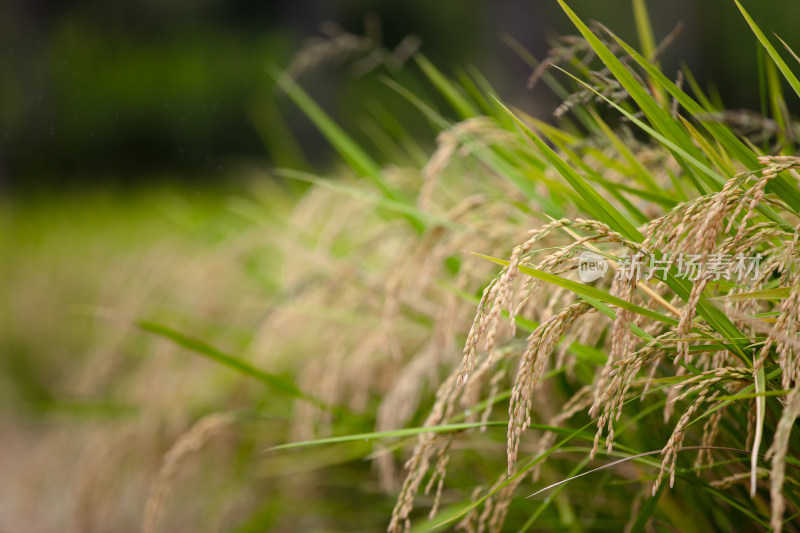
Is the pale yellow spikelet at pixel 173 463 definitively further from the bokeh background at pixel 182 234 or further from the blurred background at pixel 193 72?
the blurred background at pixel 193 72

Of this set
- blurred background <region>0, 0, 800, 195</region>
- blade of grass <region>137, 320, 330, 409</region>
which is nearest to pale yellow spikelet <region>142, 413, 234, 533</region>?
blade of grass <region>137, 320, 330, 409</region>

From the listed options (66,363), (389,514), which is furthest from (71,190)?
(389,514)

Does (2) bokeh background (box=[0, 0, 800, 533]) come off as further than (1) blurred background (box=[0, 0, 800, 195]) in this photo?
No

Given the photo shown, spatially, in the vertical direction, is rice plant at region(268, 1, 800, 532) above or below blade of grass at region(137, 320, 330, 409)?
below

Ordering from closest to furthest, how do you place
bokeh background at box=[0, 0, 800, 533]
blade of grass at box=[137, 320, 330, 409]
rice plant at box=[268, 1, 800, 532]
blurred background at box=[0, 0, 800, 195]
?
1. rice plant at box=[268, 1, 800, 532]
2. blade of grass at box=[137, 320, 330, 409]
3. bokeh background at box=[0, 0, 800, 533]
4. blurred background at box=[0, 0, 800, 195]

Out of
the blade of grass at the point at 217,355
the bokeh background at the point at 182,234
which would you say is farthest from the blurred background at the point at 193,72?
the blade of grass at the point at 217,355

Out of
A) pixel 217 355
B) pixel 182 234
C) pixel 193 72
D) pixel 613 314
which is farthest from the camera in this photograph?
pixel 193 72

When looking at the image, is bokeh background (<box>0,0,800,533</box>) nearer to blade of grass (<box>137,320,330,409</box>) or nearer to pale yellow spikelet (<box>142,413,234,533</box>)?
blade of grass (<box>137,320,330,409</box>)

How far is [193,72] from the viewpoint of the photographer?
27.6 ft

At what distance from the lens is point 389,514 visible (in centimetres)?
163

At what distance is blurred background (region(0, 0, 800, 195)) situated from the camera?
6059 mm

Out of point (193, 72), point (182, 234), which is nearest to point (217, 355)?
point (182, 234)

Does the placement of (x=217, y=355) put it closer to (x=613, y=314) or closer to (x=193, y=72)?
(x=613, y=314)

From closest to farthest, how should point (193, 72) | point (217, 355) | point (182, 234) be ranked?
point (217, 355)
point (182, 234)
point (193, 72)
